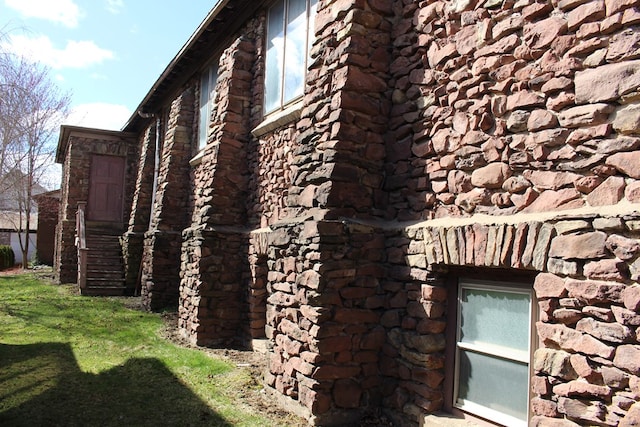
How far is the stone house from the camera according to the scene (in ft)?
10.0

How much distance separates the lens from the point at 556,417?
318 centimetres

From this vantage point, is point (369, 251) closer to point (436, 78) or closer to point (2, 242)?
point (436, 78)

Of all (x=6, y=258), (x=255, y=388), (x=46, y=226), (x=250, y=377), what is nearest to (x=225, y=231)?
(x=250, y=377)

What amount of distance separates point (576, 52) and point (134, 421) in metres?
5.01

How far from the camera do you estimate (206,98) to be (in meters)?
10.6

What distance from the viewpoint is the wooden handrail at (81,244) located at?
526 inches

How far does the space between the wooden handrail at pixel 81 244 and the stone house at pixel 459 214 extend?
28.3 feet

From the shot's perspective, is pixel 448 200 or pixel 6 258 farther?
pixel 6 258

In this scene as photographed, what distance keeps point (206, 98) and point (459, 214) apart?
7.83 m

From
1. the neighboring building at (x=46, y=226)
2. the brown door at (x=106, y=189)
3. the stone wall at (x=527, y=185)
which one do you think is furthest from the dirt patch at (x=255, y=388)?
the neighboring building at (x=46, y=226)

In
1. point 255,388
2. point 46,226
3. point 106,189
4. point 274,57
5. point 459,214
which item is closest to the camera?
point 459,214

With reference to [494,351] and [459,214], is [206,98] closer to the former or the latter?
[459,214]

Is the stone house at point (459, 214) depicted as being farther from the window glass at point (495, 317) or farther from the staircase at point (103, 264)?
the staircase at point (103, 264)

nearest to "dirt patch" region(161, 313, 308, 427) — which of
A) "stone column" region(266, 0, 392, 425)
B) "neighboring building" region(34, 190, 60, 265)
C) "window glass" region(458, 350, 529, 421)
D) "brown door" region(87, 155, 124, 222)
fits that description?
"stone column" region(266, 0, 392, 425)
